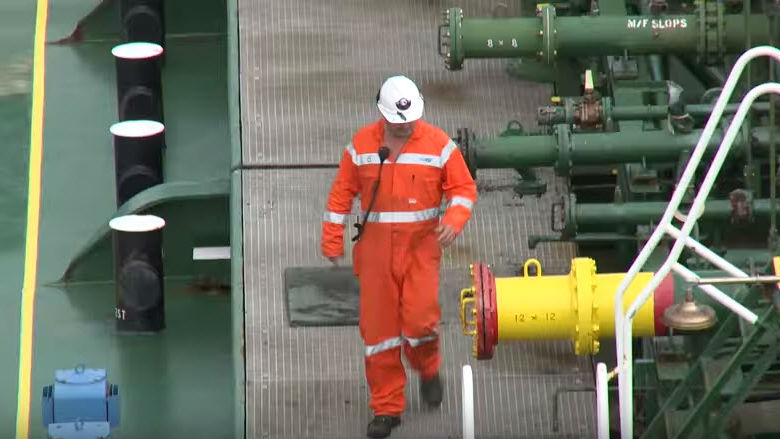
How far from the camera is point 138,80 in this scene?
Result: 15.5m

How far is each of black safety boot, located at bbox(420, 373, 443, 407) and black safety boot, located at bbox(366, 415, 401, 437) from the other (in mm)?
266

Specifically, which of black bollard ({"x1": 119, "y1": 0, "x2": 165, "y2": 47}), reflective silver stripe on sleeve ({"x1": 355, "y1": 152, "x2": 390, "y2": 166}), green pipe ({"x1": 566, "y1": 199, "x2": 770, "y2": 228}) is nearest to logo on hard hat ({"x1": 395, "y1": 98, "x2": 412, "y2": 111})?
reflective silver stripe on sleeve ({"x1": 355, "y1": 152, "x2": 390, "y2": 166})

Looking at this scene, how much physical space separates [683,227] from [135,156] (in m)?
5.20

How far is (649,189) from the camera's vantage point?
43.7 ft

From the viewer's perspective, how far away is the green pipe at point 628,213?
12828mm

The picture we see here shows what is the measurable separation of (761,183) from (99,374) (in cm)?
370

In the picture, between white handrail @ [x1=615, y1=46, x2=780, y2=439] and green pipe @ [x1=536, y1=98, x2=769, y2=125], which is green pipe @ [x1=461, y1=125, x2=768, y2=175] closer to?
green pipe @ [x1=536, y1=98, x2=769, y2=125]

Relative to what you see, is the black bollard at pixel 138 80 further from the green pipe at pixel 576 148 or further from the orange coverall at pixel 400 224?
the orange coverall at pixel 400 224

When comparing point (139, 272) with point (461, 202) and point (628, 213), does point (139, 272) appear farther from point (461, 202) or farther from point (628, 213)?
point (628, 213)

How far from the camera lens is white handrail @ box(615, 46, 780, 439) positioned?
10484mm

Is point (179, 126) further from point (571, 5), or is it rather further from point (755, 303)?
point (755, 303)

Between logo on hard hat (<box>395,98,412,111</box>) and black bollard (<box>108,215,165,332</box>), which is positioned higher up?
logo on hard hat (<box>395,98,412,111</box>)

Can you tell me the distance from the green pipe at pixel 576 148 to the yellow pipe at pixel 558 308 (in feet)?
4.66

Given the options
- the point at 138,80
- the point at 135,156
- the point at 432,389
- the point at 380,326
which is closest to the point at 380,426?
the point at 432,389
